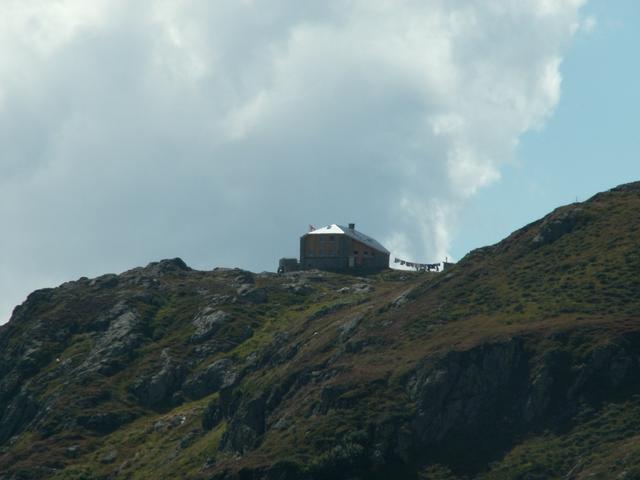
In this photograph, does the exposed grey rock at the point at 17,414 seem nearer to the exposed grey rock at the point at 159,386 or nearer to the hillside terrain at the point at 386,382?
the hillside terrain at the point at 386,382

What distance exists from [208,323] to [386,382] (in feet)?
193

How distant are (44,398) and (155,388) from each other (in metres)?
13.2

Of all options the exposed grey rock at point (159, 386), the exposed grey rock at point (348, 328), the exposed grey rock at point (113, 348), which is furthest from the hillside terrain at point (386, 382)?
the exposed grey rock at point (348, 328)

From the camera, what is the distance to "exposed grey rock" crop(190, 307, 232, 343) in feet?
630

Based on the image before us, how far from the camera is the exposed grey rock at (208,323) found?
19188 cm

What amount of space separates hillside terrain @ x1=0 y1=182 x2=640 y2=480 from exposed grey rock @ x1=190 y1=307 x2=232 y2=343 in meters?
0.29

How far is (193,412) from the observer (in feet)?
557

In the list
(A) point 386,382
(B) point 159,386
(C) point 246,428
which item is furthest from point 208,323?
(A) point 386,382

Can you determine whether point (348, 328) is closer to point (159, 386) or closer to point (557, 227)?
point (557, 227)

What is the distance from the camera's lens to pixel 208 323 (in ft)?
641

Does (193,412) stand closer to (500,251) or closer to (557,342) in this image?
(500,251)

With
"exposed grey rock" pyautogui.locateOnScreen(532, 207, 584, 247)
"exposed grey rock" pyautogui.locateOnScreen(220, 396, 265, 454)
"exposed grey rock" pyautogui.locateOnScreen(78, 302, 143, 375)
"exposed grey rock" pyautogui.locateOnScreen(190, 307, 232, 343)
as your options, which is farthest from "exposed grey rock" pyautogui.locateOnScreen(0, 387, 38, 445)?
"exposed grey rock" pyautogui.locateOnScreen(532, 207, 584, 247)

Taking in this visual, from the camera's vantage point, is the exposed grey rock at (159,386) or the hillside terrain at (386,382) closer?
the hillside terrain at (386,382)

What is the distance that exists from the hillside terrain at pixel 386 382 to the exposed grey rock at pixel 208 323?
286 millimetres
